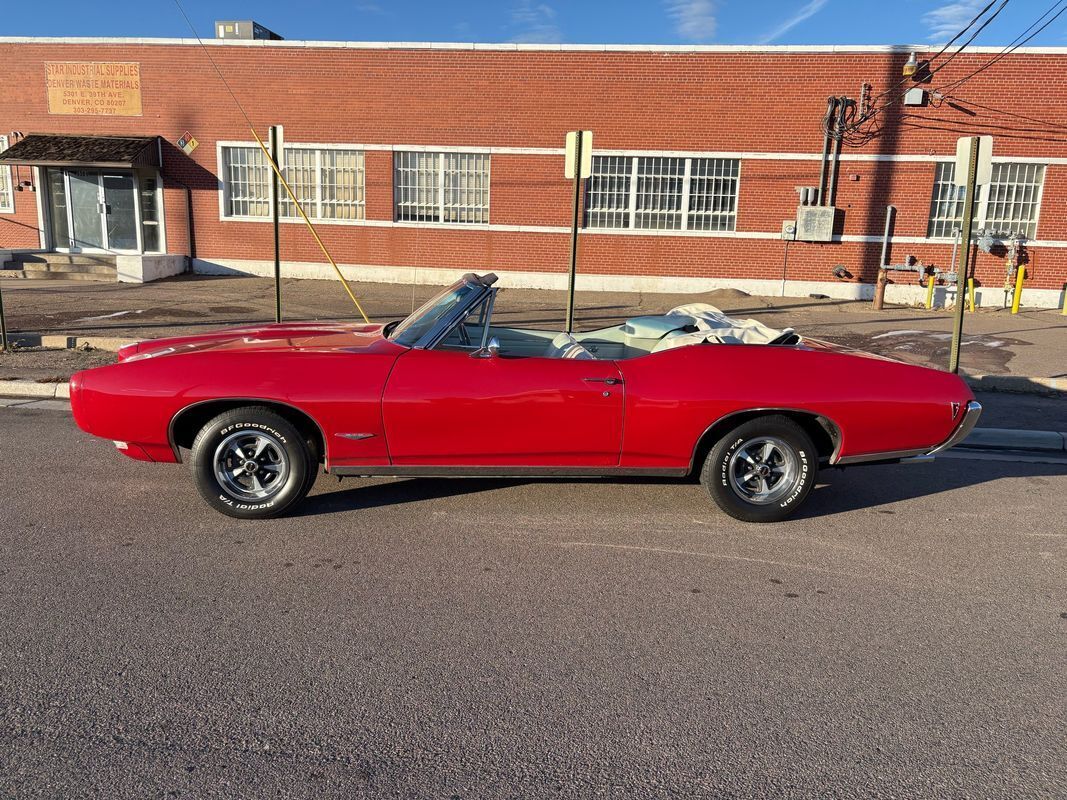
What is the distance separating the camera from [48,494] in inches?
201

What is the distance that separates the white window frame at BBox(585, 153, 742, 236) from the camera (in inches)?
710

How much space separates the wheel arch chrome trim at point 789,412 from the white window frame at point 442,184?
49.3ft

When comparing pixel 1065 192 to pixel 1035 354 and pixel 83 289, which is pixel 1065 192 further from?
pixel 83 289

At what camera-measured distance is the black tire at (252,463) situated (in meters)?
4.53

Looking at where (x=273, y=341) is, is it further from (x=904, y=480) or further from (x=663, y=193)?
(x=663, y=193)

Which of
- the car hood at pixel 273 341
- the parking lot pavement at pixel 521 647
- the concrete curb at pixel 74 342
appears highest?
the car hood at pixel 273 341

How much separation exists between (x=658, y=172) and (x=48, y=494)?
15.5 m

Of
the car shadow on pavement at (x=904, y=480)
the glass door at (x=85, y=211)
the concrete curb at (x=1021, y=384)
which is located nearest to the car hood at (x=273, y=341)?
the car shadow on pavement at (x=904, y=480)

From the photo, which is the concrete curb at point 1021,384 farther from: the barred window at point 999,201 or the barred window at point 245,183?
the barred window at point 245,183

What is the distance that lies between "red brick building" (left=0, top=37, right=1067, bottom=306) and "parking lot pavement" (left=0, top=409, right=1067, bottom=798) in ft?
45.4

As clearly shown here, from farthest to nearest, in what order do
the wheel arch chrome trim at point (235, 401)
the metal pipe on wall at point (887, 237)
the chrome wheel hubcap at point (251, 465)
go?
the metal pipe on wall at point (887, 237), the chrome wheel hubcap at point (251, 465), the wheel arch chrome trim at point (235, 401)

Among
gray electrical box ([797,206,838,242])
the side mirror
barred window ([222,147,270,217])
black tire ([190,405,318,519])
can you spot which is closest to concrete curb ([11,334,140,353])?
black tire ([190,405,318,519])

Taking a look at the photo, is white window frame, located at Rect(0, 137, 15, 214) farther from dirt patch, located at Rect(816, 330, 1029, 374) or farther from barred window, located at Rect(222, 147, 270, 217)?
dirt patch, located at Rect(816, 330, 1029, 374)

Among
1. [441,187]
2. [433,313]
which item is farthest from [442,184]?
[433,313]
